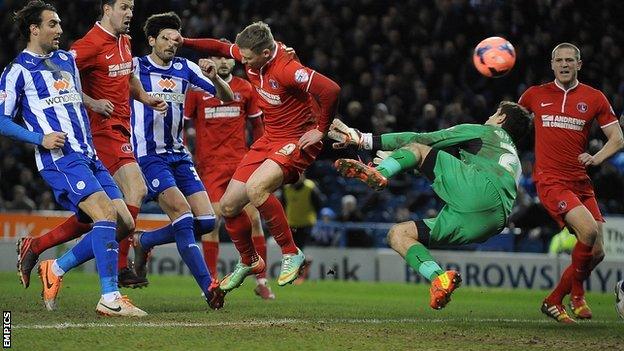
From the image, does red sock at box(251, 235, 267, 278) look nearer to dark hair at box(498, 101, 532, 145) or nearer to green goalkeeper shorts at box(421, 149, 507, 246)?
green goalkeeper shorts at box(421, 149, 507, 246)

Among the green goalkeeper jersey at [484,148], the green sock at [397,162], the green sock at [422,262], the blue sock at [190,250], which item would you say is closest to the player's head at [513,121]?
the green goalkeeper jersey at [484,148]

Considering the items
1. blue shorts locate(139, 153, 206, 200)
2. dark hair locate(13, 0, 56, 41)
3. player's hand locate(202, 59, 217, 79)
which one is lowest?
blue shorts locate(139, 153, 206, 200)

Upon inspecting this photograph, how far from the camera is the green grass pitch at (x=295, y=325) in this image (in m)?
7.50

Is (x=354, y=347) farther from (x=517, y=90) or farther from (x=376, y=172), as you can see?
(x=517, y=90)

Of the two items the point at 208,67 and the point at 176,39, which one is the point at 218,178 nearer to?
the point at 176,39

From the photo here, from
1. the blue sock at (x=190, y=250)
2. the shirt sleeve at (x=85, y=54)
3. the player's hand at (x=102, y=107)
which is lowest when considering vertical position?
the blue sock at (x=190, y=250)

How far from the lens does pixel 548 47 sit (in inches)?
821

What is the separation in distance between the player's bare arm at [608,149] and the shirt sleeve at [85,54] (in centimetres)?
468

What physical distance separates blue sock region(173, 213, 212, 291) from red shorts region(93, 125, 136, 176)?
0.74m

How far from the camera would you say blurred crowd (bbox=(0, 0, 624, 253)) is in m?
19.3

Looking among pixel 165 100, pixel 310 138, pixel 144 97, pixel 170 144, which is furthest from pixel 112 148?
pixel 310 138

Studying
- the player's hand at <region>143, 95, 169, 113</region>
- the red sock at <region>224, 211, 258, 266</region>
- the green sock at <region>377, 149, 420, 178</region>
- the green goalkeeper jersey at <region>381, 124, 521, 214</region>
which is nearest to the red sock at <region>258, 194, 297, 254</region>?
the red sock at <region>224, 211, 258, 266</region>

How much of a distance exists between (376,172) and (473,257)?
33.1 feet

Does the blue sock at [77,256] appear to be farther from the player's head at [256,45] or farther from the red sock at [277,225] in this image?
the player's head at [256,45]
